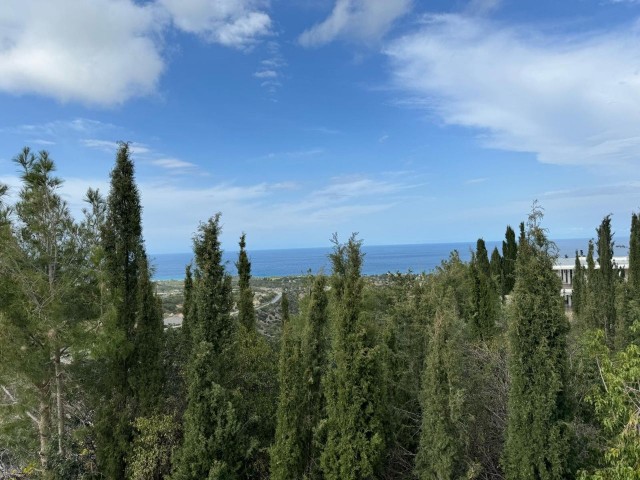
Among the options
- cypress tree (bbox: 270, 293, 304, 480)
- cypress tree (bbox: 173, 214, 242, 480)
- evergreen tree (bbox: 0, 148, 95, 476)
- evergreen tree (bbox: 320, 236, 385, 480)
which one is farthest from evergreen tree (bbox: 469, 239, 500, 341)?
evergreen tree (bbox: 0, 148, 95, 476)

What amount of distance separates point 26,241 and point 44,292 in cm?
140

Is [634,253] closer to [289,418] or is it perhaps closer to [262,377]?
[262,377]

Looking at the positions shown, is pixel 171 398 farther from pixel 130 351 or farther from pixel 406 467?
pixel 406 467

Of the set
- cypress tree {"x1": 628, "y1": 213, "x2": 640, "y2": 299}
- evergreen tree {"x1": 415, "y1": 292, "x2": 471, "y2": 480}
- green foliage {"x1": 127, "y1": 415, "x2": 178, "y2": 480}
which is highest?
cypress tree {"x1": 628, "y1": 213, "x2": 640, "y2": 299}

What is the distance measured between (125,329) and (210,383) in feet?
8.98

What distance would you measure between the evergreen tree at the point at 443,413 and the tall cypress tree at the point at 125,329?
628cm

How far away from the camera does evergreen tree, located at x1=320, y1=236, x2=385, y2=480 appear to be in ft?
27.1

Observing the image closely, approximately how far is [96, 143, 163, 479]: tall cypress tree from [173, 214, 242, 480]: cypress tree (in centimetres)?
147

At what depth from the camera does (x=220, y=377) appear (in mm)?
9711

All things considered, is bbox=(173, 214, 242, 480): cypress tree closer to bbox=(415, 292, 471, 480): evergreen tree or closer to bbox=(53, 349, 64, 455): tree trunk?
bbox=(53, 349, 64, 455): tree trunk

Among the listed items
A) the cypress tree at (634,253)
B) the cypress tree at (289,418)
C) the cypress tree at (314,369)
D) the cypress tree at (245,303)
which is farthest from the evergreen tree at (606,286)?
the cypress tree at (289,418)

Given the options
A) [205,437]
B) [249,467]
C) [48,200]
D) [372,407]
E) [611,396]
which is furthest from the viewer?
[48,200]

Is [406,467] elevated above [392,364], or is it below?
below

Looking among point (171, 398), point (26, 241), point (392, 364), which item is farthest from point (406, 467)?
point (26, 241)
